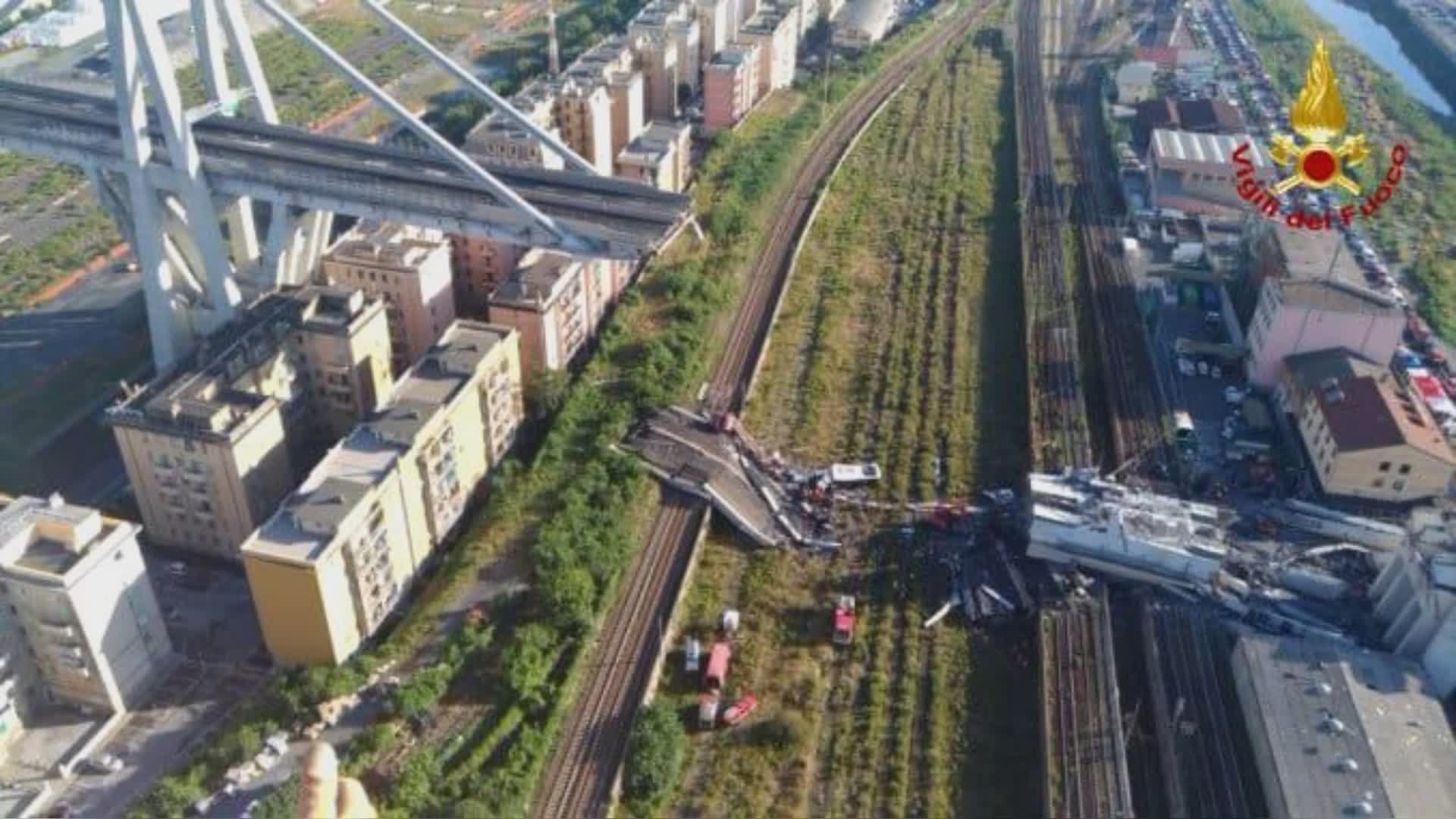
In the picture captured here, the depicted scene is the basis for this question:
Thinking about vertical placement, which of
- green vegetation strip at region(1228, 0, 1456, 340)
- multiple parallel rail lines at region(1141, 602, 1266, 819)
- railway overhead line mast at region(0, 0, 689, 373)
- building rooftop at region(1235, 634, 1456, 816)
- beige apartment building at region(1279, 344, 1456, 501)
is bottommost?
multiple parallel rail lines at region(1141, 602, 1266, 819)

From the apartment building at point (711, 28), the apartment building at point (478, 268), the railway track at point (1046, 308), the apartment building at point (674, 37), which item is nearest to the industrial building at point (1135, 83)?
the railway track at point (1046, 308)

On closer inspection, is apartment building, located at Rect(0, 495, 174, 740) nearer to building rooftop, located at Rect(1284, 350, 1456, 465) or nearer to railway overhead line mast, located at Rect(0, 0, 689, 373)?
railway overhead line mast, located at Rect(0, 0, 689, 373)

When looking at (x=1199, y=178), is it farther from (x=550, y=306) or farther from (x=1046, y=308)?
(x=550, y=306)

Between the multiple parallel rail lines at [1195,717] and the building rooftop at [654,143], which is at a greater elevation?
the building rooftop at [654,143]

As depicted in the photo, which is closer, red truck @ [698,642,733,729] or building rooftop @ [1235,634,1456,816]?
building rooftop @ [1235,634,1456,816]

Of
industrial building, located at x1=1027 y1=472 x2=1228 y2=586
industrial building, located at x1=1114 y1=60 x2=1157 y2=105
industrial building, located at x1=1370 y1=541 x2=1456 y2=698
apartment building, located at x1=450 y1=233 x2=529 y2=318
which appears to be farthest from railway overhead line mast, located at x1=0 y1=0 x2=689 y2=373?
industrial building, located at x1=1114 y1=60 x2=1157 y2=105

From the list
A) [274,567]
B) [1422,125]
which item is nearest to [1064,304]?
[274,567]

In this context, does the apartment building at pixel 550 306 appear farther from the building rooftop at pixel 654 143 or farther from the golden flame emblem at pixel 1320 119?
the golden flame emblem at pixel 1320 119
